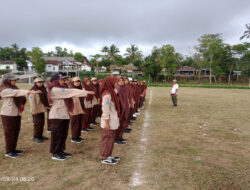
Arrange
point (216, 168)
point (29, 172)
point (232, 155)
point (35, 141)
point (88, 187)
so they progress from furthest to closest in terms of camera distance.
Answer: point (35, 141) < point (232, 155) < point (216, 168) < point (29, 172) < point (88, 187)

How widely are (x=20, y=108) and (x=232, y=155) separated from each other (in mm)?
4802

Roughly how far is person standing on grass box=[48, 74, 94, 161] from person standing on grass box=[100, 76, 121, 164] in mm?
542

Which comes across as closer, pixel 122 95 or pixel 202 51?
pixel 122 95

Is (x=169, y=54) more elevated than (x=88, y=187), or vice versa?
(x=169, y=54)

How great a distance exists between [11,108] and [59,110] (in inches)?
39.0

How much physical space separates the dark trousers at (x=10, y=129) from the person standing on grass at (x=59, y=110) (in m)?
0.81

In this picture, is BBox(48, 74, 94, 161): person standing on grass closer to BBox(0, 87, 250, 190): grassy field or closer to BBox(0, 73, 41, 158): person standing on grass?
BBox(0, 87, 250, 190): grassy field

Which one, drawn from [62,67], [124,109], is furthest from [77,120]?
[62,67]

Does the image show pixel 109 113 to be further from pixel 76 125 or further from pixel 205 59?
pixel 205 59

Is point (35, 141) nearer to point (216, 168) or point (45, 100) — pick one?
point (45, 100)

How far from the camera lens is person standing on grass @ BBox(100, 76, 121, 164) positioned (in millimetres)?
3355

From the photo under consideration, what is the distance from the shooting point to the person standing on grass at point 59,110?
3475 mm

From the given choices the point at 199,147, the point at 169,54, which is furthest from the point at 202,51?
the point at 199,147

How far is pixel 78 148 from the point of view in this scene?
433 cm
